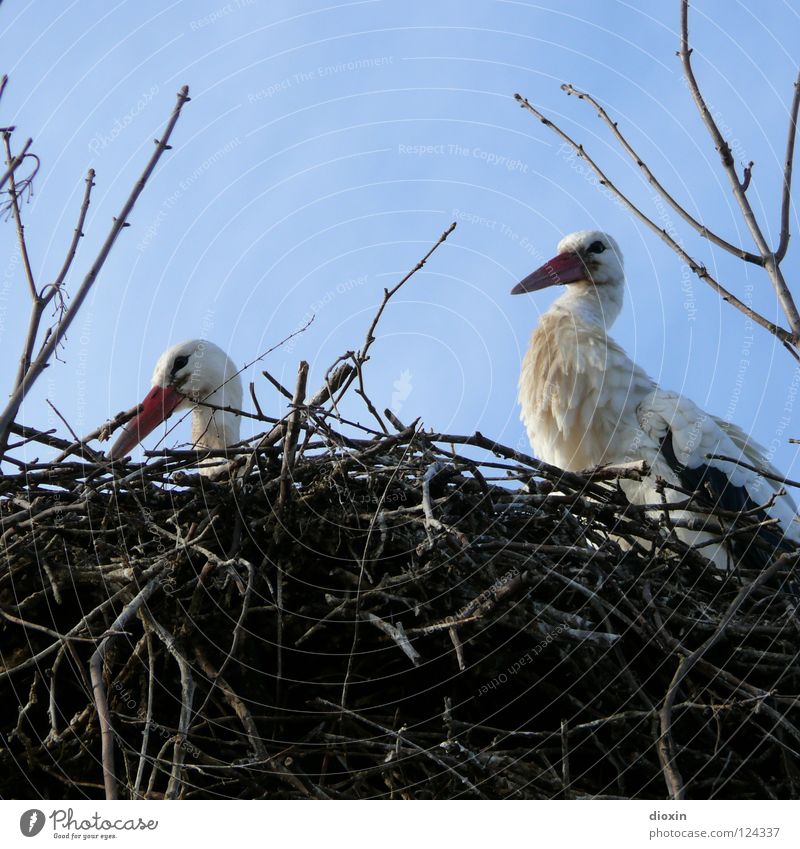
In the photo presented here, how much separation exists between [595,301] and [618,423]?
73cm

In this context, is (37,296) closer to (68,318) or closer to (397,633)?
(68,318)

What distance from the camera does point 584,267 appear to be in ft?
14.3

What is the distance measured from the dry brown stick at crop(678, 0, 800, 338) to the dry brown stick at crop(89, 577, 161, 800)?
3.66ft

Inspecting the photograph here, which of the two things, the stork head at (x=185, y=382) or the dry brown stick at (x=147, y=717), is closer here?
the dry brown stick at (x=147, y=717)

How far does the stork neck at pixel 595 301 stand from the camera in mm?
4207

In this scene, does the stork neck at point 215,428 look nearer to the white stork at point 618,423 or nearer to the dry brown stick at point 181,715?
the white stork at point 618,423

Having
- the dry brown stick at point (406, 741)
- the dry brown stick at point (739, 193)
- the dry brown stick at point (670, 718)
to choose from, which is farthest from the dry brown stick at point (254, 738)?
the dry brown stick at point (739, 193)

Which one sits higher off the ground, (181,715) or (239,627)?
(239,627)

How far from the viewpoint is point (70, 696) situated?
8.20 ft

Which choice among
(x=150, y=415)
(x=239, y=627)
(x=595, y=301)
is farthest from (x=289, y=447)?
(x=595, y=301)

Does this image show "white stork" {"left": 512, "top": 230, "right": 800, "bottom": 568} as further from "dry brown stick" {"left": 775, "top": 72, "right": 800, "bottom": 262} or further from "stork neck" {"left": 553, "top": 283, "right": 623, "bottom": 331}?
"dry brown stick" {"left": 775, "top": 72, "right": 800, "bottom": 262}

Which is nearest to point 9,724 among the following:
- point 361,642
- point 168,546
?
point 168,546
